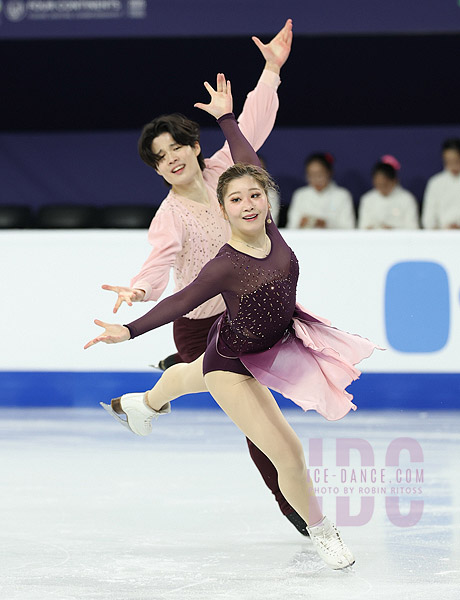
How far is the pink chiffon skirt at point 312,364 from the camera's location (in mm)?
2990

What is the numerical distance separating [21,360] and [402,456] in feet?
8.22

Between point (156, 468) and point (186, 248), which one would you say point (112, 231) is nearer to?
point (156, 468)

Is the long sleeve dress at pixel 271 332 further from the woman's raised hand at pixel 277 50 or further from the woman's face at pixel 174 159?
the woman's raised hand at pixel 277 50

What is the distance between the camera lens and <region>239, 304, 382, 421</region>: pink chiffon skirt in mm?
2990

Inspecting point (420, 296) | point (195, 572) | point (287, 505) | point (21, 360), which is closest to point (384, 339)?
point (420, 296)

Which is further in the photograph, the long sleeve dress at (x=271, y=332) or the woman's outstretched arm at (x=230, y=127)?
the woman's outstretched arm at (x=230, y=127)

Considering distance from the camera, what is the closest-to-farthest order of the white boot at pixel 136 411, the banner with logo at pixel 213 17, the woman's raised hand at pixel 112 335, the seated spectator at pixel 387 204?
the woman's raised hand at pixel 112 335
the white boot at pixel 136 411
the banner with logo at pixel 213 17
the seated spectator at pixel 387 204

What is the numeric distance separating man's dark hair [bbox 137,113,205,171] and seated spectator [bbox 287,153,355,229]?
4.50 metres

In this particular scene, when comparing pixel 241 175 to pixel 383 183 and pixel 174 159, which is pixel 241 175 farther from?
pixel 383 183

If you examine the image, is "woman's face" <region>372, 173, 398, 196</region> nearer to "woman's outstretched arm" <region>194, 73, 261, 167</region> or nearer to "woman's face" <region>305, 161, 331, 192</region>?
"woman's face" <region>305, 161, 331, 192</region>

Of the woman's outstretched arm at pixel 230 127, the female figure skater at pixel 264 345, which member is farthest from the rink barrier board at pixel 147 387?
the female figure skater at pixel 264 345

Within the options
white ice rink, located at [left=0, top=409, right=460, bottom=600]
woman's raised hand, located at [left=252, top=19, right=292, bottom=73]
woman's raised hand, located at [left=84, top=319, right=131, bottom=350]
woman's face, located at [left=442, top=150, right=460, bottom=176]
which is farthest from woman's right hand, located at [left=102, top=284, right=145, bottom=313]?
woman's face, located at [left=442, top=150, right=460, bottom=176]

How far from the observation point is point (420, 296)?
5.94 metres

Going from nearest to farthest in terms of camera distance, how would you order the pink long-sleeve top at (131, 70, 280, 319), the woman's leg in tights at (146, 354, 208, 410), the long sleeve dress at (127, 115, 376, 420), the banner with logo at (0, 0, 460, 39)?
the long sleeve dress at (127, 115, 376, 420)
the woman's leg in tights at (146, 354, 208, 410)
the pink long-sleeve top at (131, 70, 280, 319)
the banner with logo at (0, 0, 460, 39)
